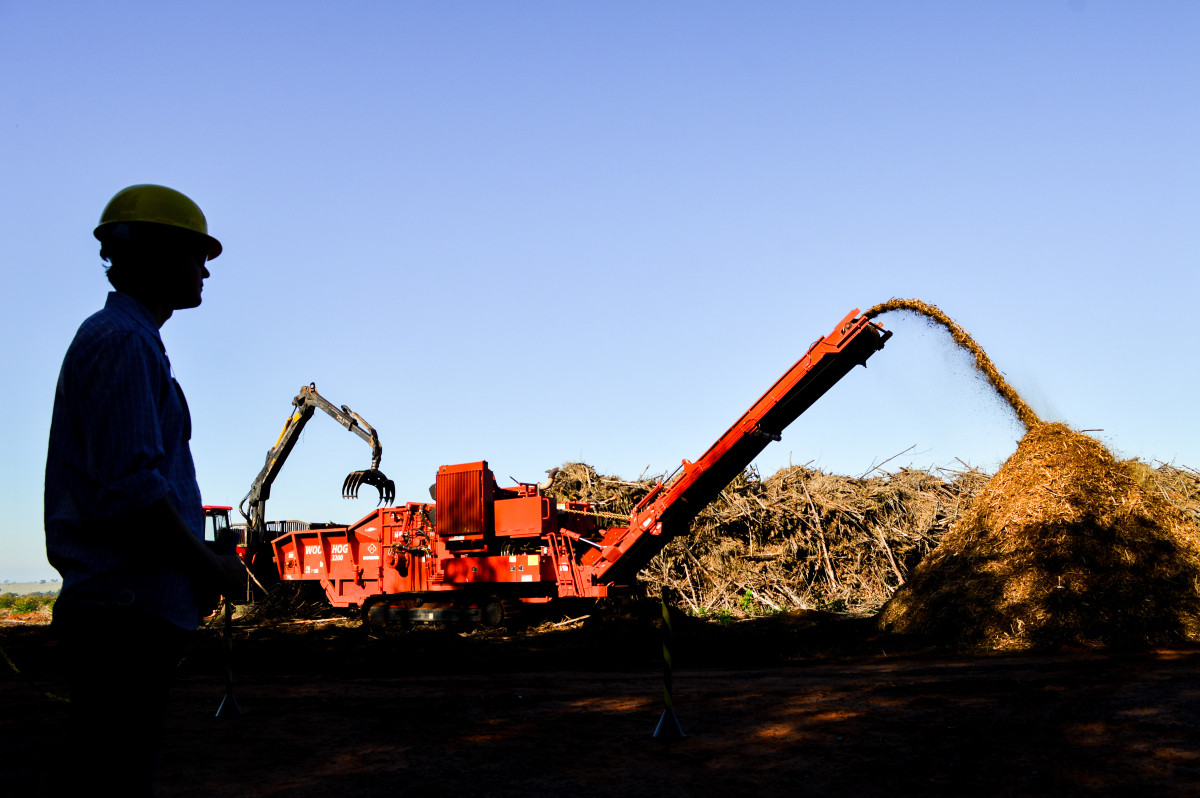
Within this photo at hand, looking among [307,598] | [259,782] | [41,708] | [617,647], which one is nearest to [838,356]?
[617,647]

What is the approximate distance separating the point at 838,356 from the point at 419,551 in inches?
369

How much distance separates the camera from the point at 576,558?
1587cm

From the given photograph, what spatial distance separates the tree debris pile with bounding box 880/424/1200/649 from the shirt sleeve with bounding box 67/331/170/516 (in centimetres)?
1150

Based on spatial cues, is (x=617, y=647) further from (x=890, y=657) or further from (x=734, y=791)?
(x=734, y=791)

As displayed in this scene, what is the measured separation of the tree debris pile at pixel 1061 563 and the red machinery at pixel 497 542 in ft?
10.6

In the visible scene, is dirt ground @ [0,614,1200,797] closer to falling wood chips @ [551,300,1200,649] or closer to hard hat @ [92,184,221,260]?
falling wood chips @ [551,300,1200,649]

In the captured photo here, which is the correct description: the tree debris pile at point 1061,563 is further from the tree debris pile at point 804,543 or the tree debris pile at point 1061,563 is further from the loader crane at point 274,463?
the loader crane at point 274,463

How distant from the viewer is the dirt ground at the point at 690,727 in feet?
16.7

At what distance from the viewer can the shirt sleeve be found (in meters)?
2.03

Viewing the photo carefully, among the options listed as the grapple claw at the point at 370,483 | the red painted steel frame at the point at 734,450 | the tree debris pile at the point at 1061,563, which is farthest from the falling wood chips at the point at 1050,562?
the grapple claw at the point at 370,483

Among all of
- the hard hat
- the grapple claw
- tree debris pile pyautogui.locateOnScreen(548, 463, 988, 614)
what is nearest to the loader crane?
the grapple claw

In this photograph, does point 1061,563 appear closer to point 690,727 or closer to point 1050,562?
point 1050,562

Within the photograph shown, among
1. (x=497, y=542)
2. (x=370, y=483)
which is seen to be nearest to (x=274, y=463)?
(x=370, y=483)

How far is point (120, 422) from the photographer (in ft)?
6.82
